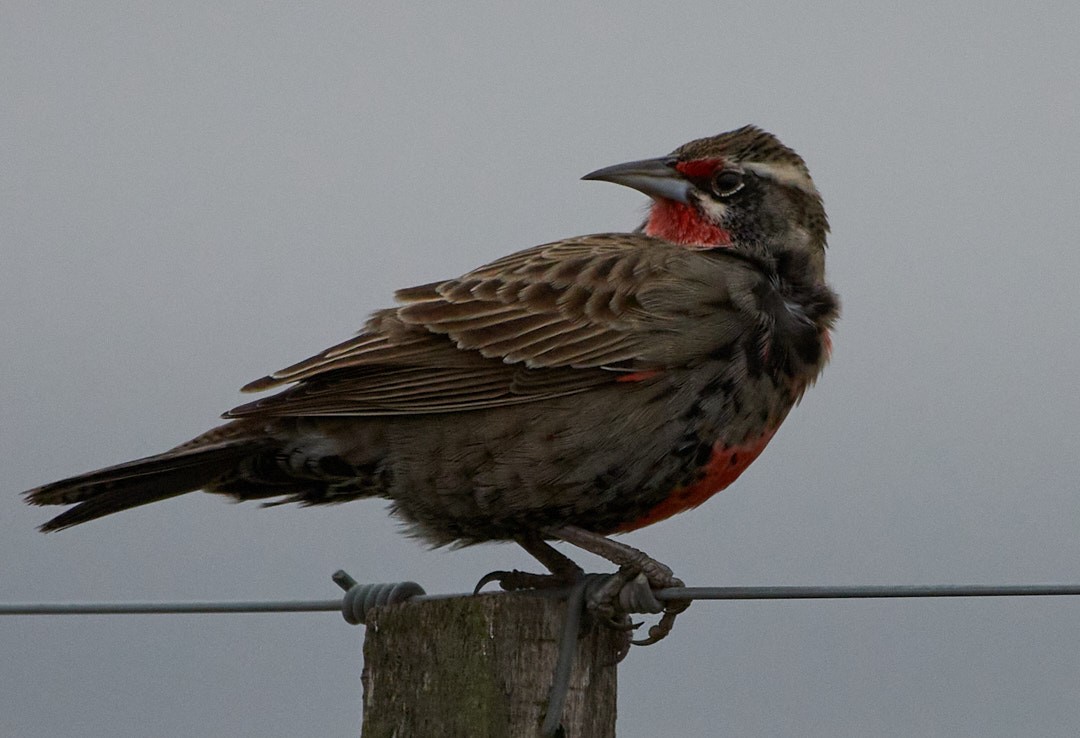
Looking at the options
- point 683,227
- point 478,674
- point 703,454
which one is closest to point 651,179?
point 683,227

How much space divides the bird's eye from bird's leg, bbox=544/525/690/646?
1485 millimetres

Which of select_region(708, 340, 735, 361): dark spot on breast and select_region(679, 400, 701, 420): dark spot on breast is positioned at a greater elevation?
select_region(708, 340, 735, 361): dark spot on breast

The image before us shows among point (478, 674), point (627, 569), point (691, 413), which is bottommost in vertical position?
point (478, 674)

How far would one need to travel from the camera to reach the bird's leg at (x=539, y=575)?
4699 mm

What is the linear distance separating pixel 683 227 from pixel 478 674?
2.52m

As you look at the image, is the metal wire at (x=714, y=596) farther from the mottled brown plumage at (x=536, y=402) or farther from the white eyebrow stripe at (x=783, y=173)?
the white eyebrow stripe at (x=783, y=173)

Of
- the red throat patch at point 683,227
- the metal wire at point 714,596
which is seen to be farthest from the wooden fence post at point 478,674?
the red throat patch at point 683,227

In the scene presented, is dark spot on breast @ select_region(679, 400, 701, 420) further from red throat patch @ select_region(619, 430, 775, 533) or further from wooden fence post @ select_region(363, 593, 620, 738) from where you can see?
wooden fence post @ select_region(363, 593, 620, 738)

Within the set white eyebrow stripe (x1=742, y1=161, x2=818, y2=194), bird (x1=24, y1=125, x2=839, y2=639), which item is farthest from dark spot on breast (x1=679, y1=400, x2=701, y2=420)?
white eyebrow stripe (x1=742, y1=161, x2=818, y2=194)

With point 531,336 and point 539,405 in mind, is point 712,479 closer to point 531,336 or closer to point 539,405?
point 539,405

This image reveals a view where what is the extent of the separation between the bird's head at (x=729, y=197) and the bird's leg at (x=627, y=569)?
127cm

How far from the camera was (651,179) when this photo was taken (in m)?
5.57

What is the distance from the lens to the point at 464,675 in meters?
3.53

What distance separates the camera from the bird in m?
4.69
